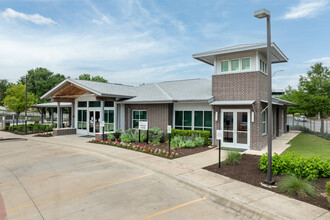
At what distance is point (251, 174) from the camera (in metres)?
7.88

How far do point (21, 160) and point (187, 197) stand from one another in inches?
358

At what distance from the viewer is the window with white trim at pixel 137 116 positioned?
17.3 metres

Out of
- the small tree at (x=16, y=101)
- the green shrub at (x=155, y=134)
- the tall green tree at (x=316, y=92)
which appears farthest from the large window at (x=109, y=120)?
the tall green tree at (x=316, y=92)

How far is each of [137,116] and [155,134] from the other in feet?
9.60

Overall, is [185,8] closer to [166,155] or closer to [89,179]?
[166,155]

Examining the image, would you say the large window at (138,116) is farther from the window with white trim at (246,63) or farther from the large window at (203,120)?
the window with white trim at (246,63)

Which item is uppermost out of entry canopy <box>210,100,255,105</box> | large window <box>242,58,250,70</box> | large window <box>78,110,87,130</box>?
large window <box>242,58,250,70</box>

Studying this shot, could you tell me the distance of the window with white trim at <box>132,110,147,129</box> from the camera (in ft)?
56.7

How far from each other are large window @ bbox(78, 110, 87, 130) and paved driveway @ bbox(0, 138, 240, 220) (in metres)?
11.1

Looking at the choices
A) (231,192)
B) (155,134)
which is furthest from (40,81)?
(231,192)

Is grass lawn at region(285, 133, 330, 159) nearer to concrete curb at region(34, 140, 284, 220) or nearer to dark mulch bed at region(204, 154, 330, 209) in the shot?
dark mulch bed at region(204, 154, 330, 209)

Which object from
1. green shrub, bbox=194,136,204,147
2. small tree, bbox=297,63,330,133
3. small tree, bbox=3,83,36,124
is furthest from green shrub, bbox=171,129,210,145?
small tree, bbox=3,83,36,124

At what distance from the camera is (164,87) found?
1992 cm

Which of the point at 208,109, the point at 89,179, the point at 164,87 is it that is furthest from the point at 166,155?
the point at 164,87
